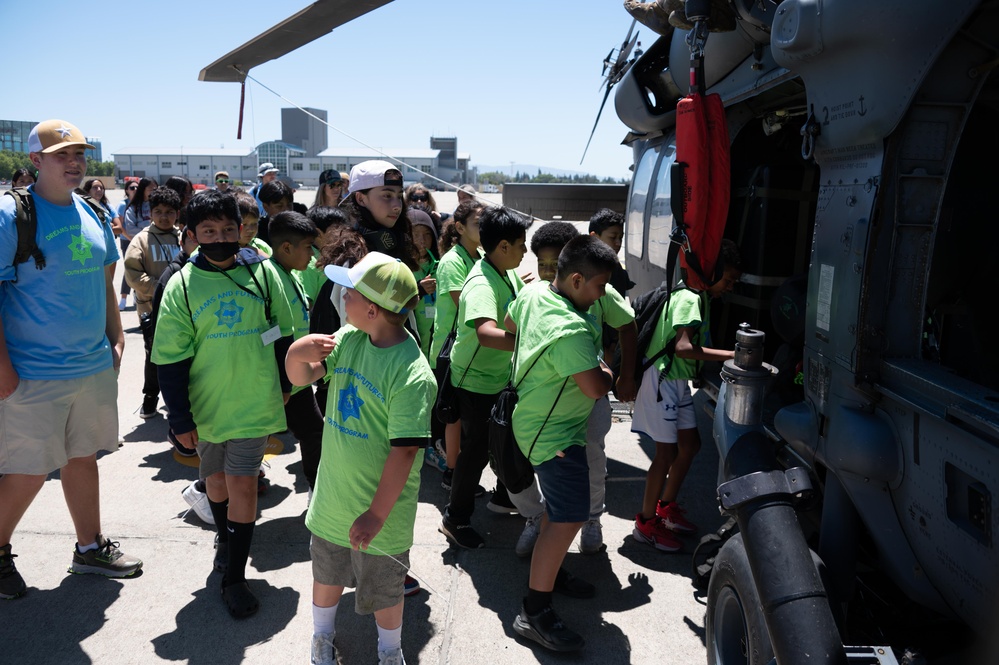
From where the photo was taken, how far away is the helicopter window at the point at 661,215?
5.38 meters

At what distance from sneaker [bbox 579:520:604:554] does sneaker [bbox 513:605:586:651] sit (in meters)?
0.80

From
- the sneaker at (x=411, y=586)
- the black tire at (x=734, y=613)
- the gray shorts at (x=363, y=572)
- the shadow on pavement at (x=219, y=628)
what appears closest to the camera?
the black tire at (x=734, y=613)

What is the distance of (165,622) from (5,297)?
1.70 m

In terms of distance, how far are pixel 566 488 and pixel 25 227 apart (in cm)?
272

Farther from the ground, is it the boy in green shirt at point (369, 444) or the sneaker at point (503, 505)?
the boy in green shirt at point (369, 444)

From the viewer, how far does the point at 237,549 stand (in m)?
3.43

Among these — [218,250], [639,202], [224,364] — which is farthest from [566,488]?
[639,202]

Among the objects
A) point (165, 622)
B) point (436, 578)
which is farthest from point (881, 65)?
point (165, 622)

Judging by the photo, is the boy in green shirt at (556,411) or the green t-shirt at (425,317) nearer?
the boy in green shirt at (556,411)

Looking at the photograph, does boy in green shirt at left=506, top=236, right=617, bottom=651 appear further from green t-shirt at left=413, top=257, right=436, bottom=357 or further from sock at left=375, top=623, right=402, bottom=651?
green t-shirt at left=413, top=257, right=436, bottom=357

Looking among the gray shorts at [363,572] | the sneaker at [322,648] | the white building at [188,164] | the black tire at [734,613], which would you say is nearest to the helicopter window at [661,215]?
the black tire at [734,613]

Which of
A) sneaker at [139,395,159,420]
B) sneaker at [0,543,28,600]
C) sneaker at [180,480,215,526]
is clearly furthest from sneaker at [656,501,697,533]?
sneaker at [139,395,159,420]

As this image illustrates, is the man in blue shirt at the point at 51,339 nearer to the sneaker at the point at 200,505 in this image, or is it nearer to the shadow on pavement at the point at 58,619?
the shadow on pavement at the point at 58,619

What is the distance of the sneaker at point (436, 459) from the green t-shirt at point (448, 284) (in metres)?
1.02
